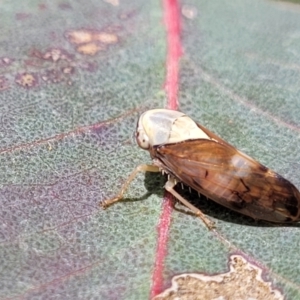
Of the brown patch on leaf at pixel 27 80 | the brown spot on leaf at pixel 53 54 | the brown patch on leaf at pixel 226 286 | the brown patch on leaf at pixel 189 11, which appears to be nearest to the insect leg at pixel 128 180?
the brown patch on leaf at pixel 226 286

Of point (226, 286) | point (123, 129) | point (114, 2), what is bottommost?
point (226, 286)

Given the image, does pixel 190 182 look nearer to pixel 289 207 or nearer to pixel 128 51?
pixel 289 207

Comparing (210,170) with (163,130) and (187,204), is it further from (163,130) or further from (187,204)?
(163,130)

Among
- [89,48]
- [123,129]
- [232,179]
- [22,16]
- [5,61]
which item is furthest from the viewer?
[22,16]

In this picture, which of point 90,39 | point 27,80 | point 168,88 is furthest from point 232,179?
point 90,39

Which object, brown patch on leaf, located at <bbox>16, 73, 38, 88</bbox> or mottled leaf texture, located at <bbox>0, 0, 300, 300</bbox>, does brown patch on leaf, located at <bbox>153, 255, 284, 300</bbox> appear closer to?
mottled leaf texture, located at <bbox>0, 0, 300, 300</bbox>

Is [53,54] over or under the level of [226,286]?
over

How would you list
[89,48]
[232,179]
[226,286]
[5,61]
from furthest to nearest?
[89,48], [5,61], [232,179], [226,286]
